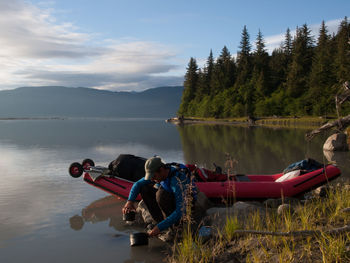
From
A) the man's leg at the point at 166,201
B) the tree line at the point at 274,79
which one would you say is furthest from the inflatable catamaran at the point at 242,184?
the tree line at the point at 274,79

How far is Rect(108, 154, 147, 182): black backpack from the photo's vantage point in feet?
24.3

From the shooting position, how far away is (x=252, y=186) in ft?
22.6

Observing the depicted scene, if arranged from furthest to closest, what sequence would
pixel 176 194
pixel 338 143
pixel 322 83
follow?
1. pixel 322 83
2. pixel 338 143
3. pixel 176 194

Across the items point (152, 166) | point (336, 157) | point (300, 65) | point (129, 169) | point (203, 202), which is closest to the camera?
point (152, 166)

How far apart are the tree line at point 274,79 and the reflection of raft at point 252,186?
44.6 metres

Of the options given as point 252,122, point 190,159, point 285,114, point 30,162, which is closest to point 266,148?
point 190,159

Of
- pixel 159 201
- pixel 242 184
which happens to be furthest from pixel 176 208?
pixel 242 184

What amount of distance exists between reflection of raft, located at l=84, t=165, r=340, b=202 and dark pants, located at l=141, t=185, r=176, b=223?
1765mm

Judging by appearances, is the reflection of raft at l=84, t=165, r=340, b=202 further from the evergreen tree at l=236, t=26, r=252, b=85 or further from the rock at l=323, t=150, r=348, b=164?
the evergreen tree at l=236, t=26, r=252, b=85

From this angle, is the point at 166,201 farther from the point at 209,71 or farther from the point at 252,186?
the point at 209,71

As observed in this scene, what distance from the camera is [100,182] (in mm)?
7473

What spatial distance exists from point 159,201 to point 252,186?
2.83m

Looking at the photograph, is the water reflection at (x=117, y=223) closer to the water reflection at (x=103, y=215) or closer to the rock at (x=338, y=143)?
the water reflection at (x=103, y=215)

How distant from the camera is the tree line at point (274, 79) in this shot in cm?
5403
